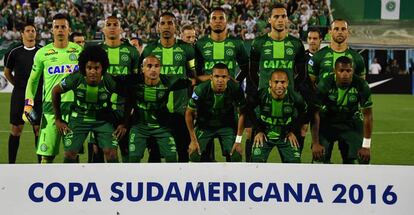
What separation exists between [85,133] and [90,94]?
0.46 meters

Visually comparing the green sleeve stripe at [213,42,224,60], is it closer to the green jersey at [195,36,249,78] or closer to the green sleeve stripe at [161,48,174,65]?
the green jersey at [195,36,249,78]

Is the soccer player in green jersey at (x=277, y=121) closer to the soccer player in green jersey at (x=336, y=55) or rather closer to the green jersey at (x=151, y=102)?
the soccer player in green jersey at (x=336, y=55)

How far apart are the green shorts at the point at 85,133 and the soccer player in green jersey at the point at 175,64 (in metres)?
0.89

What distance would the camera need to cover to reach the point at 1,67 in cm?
2656

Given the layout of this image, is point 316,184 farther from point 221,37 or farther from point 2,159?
point 2,159

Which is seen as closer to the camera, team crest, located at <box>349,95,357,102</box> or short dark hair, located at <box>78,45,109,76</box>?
short dark hair, located at <box>78,45,109,76</box>

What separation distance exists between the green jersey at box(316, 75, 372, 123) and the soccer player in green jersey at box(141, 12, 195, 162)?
1682 millimetres

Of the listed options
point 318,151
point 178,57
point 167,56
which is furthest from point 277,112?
point 167,56

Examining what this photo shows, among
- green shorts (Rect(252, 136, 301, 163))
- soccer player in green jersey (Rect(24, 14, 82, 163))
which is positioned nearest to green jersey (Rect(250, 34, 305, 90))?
green shorts (Rect(252, 136, 301, 163))

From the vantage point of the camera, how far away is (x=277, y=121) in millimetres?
8656

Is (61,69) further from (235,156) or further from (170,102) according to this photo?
(235,156)

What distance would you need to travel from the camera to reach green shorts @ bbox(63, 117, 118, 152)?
8414 mm

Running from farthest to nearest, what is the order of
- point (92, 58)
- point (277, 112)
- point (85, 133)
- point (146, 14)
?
point (146, 14) → point (277, 112) → point (85, 133) → point (92, 58)

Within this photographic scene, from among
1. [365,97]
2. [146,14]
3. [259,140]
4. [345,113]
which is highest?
[146,14]
